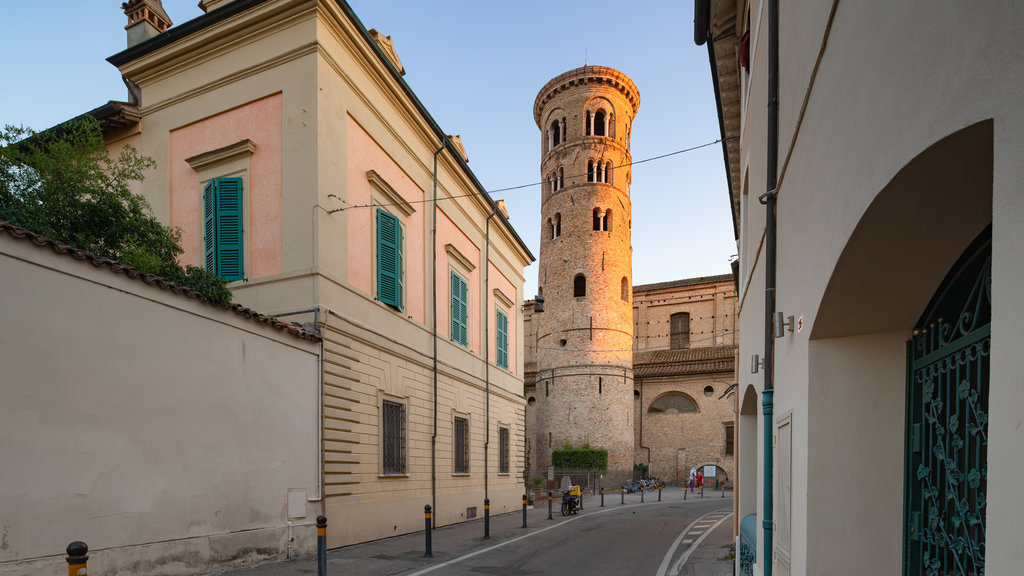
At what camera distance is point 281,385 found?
11.1 m

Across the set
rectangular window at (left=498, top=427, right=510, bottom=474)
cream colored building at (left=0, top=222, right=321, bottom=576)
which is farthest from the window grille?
cream colored building at (left=0, top=222, right=321, bottom=576)

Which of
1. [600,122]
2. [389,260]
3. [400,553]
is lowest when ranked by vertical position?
[400,553]

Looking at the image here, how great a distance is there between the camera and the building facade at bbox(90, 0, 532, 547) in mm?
12492

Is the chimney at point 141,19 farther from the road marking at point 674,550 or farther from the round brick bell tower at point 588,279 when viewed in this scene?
the round brick bell tower at point 588,279

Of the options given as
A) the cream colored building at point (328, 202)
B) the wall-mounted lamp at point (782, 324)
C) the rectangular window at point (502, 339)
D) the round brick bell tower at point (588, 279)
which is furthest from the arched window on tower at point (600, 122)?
the wall-mounted lamp at point (782, 324)

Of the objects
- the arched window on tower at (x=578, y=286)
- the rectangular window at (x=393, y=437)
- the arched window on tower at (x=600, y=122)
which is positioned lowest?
the rectangular window at (x=393, y=437)

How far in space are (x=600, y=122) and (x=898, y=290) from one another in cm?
3963

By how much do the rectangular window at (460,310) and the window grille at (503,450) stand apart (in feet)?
14.2

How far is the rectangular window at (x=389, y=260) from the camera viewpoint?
14594mm

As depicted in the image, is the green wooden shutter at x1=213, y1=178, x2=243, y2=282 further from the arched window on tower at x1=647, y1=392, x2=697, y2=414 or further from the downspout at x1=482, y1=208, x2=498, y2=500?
the arched window on tower at x1=647, y1=392, x2=697, y2=414

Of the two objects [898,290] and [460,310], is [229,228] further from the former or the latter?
[898,290]

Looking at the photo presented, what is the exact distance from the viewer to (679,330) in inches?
2060

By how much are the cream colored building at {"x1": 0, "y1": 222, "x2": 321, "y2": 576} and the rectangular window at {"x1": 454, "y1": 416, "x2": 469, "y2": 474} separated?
705 cm

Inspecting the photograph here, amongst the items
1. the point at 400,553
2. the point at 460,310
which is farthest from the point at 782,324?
the point at 460,310
